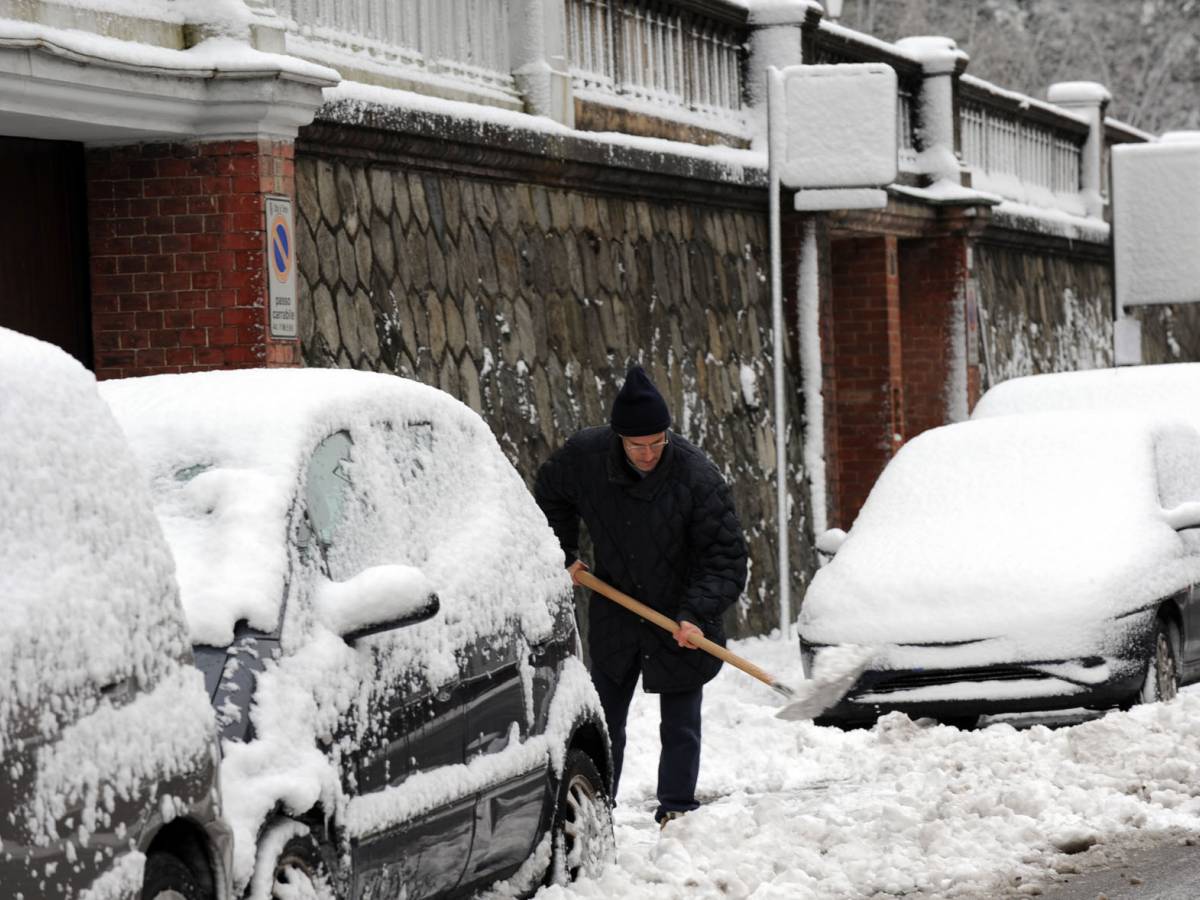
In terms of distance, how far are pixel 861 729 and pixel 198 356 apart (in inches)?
138

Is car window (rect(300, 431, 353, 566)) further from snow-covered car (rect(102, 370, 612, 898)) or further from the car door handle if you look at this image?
the car door handle

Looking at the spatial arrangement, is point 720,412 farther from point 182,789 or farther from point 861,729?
point 182,789

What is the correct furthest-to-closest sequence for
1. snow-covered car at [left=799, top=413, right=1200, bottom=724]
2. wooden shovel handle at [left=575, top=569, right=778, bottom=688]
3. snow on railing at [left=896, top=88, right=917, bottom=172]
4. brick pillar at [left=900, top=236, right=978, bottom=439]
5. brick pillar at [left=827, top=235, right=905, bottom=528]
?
brick pillar at [left=900, top=236, right=978, bottom=439], snow on railing at [left=896, top=88, right=917, bottom=172], brick pillar at [left=827, top=235, right=905, bottom=528], snow-covered car at [left=799, top=413, right=1200, bottom=724], wooden shovel handle at [left=575, top=569, right=778, bottom=688]

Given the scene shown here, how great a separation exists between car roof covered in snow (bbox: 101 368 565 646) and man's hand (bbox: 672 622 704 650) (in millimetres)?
1178

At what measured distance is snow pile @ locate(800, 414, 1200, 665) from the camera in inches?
448

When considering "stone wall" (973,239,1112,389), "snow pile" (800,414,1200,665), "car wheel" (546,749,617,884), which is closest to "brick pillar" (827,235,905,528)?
"stone wall" (973,239,1112,389)

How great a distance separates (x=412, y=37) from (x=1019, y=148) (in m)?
12.8

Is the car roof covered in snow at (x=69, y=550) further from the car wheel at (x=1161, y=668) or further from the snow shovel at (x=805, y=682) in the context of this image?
the car wheel at (x=1161, y=668)

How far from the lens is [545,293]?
44.5 feet

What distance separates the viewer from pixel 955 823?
8.86m

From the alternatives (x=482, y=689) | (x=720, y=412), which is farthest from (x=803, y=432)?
(x=482, y=689)

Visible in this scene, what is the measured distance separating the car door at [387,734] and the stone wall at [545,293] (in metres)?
4.76

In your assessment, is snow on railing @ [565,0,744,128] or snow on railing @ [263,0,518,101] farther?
snow on railing @ [565,0,744,128]

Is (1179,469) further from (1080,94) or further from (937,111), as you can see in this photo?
(1080,94)
